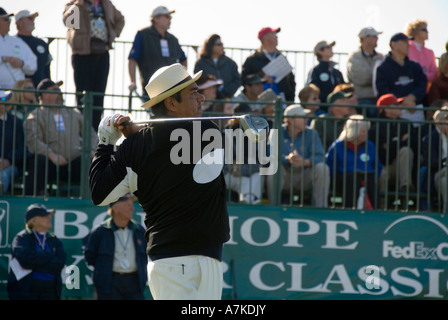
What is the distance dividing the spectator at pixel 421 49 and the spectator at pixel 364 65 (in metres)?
0.60

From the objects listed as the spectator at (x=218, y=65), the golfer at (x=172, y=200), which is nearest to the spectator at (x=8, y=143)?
the spectator at (x=218, y=65)

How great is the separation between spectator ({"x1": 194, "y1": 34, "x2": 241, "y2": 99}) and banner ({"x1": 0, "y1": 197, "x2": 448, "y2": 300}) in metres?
Result: 2.49

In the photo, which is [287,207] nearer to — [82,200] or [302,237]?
[302,237]

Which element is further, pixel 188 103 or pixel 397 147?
pixel 397 147

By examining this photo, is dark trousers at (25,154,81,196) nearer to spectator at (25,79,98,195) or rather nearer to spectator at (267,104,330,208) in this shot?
spectator at (25,79,98,195)

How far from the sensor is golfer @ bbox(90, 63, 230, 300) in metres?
6.04

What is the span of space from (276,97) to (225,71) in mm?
1042

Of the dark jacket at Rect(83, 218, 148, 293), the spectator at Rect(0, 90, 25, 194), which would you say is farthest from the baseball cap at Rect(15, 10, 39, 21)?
the dark jacket at Rect(83, 218, 148, 293)

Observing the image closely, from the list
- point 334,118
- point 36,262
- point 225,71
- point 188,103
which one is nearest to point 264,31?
point 225,71

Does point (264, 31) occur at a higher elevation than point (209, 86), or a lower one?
higher

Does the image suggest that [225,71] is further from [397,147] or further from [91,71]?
[397,147]

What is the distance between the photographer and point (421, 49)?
14016 millimetres

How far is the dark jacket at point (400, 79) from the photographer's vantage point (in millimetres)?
13180

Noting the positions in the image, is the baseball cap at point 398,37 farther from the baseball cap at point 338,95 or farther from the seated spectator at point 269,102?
the seated spectator at point 269,102
